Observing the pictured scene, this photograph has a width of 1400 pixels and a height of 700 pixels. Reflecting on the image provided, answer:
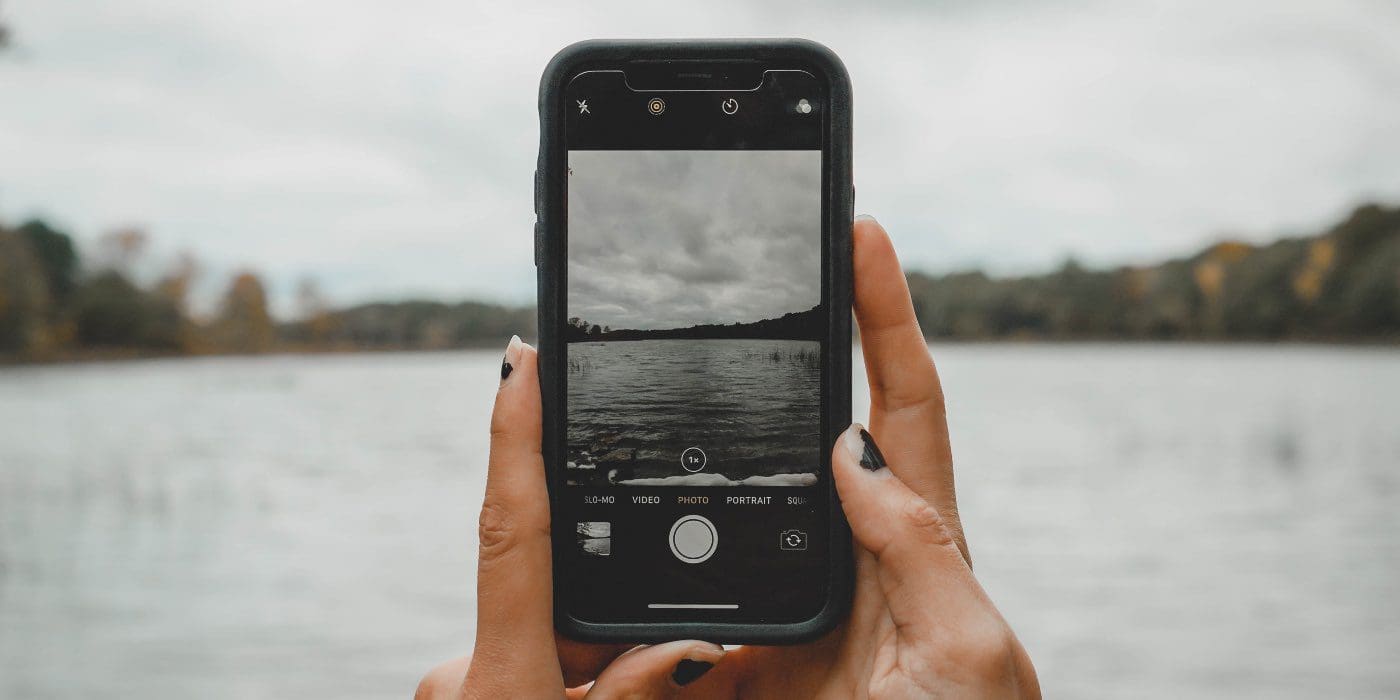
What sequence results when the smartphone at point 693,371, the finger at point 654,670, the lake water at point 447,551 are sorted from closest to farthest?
the finger at point 654,670 → the smartphone at point 693,371 → the lake water at point 447,551

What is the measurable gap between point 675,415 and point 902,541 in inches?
16.9

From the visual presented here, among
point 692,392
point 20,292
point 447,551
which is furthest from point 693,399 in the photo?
point 20,292

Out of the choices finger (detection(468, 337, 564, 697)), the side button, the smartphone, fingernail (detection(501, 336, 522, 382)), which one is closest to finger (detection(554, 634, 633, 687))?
the smartphone

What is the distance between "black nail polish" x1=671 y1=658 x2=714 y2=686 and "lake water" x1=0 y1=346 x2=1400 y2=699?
15.3 ft

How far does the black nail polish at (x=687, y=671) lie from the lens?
1.58m

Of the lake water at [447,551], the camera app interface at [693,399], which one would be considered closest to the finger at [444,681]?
the camera app interface at [693,399]

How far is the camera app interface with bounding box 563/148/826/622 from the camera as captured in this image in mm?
1715

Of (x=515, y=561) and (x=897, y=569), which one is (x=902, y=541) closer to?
(x=897, y=569)

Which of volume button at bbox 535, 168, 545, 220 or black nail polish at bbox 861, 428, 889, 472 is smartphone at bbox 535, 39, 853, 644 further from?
black nail polish at bbox 861, 428, 889, 472

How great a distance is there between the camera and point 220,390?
33.1m

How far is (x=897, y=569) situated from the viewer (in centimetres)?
148

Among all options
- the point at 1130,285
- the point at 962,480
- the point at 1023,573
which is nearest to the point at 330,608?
the point at 1023,573

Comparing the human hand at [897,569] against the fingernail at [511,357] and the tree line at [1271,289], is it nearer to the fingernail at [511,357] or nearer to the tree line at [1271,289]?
the fingernail at [511,357]

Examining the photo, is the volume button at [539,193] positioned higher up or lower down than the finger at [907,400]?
higher up
